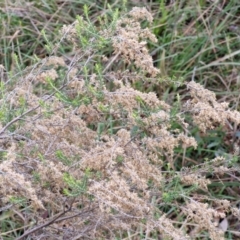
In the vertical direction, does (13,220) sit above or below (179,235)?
below

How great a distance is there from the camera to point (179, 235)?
1.52 meters

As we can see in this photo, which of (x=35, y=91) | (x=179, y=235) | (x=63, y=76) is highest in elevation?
(x=63, y=76)

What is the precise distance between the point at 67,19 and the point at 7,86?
3.46ft

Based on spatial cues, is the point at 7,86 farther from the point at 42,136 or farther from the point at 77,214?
the point at 77,214

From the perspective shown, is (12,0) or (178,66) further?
(12,0)

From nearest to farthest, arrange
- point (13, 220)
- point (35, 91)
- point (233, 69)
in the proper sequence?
point (13, 220)
point (35, 91)
point (233, 69)

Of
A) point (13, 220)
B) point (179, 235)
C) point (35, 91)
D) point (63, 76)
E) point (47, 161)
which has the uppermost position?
point (63, 76)

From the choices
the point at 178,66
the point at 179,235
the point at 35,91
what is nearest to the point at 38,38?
the point at 35,91

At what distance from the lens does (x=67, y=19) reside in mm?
2922

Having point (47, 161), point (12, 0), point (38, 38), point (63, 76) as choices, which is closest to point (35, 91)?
point (38, 38)

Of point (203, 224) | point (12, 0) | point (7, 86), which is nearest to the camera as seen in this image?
point (203, 224)

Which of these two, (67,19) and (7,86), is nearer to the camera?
(7,86)

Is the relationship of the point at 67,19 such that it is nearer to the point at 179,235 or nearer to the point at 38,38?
the point at 38,38

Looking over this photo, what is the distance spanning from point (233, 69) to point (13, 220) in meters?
1.15
